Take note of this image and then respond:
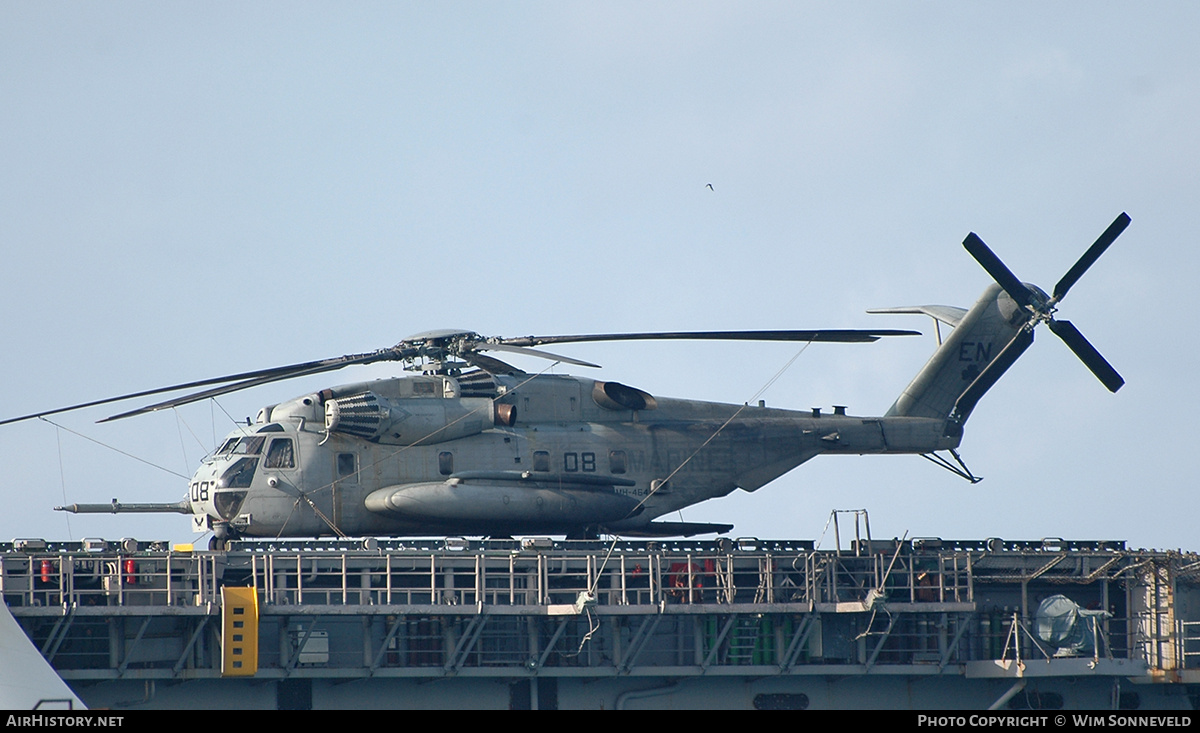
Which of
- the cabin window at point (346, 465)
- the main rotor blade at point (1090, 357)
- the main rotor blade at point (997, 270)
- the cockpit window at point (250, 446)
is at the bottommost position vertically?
the cabin window at point (346, 465)

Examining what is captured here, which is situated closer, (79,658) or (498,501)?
(79,658)

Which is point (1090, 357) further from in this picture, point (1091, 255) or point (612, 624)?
point (612, 624)

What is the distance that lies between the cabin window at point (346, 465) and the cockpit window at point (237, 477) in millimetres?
2030

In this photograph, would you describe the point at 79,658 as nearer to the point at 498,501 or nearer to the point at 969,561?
the point at 498,501

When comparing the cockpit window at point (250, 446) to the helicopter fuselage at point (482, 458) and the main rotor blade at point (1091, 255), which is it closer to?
the helicopter fuselage at point (482, 458)

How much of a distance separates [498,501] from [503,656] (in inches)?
148

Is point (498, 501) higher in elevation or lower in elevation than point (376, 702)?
higher

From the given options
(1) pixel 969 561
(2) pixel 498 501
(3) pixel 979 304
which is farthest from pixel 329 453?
(3) pixel 979 304

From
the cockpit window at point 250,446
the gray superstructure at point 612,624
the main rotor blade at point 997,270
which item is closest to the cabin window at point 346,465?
the gray superstructure at point 612,624

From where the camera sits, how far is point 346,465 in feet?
120

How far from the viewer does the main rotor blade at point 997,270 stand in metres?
40.1

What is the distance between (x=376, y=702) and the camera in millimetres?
34031

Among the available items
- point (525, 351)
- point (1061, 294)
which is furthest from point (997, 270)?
point (525, 351)
